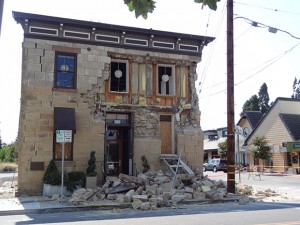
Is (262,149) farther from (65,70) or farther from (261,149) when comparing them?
(65,70)

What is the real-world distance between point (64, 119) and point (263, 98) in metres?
55.5

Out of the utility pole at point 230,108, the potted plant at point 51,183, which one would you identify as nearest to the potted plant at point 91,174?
the potted plant at point 51,183

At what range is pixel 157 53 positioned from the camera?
69.9 ft

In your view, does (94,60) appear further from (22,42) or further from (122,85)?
(22,42)

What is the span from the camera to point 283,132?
40375mm

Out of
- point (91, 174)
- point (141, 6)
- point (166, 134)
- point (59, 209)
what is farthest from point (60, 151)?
point (141, 6)

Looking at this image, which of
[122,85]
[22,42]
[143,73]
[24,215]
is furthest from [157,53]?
[24,215]

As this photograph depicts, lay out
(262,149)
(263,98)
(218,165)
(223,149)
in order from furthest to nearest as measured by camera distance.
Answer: (263,98)
(223,149)
(218,165)
(262,149)

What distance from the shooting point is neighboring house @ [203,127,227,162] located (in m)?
59.1

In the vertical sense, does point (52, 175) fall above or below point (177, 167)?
below

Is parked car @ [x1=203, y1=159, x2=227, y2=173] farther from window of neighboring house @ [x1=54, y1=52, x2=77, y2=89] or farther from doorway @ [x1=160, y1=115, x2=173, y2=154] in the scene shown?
window of neighboring house @ [x1=54, y1=52, x2=77, y2=89]

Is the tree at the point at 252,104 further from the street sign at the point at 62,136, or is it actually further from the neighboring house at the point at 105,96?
the street sign at the point at 62,136

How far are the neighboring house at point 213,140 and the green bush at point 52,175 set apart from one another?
42701mm

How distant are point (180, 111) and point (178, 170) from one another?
3.47 m
